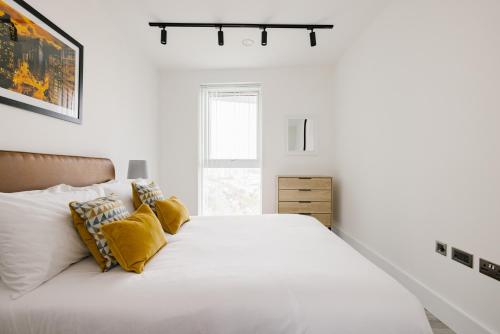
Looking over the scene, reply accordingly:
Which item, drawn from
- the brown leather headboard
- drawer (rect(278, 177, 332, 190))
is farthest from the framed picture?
drawer (rect(278, 177, 332, 190))

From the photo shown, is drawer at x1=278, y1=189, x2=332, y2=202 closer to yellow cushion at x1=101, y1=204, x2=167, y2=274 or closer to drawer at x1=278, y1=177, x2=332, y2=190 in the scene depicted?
drawer at x1=278, y1=177, x2=332, y2=190

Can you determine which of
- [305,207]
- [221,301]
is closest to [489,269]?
[221,301]

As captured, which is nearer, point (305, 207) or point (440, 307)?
point (440, 307)

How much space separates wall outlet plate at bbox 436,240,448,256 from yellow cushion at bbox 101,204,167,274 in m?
→ 1.87

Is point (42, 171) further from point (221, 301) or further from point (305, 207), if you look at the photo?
point (305, 207)

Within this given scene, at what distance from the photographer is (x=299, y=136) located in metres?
3.68

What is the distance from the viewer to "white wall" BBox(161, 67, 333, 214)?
367 centimetres

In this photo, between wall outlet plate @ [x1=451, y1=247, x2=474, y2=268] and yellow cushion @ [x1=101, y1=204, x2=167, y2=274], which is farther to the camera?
wall outlet plate @ [x1=451, y1=247, x2=474, y2=268]

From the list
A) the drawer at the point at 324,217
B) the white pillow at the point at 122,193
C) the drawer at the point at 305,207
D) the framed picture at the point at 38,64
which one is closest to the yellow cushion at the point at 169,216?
the white pillow at the point at 122,193

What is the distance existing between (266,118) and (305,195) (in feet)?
4.30

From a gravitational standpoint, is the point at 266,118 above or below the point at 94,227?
→ above

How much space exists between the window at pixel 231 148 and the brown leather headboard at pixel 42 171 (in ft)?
6.31

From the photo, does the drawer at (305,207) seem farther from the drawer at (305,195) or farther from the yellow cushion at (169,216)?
the yellow cushion at (169,216)

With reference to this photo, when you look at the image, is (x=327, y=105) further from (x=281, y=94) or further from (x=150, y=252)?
(x=150, y=252)
